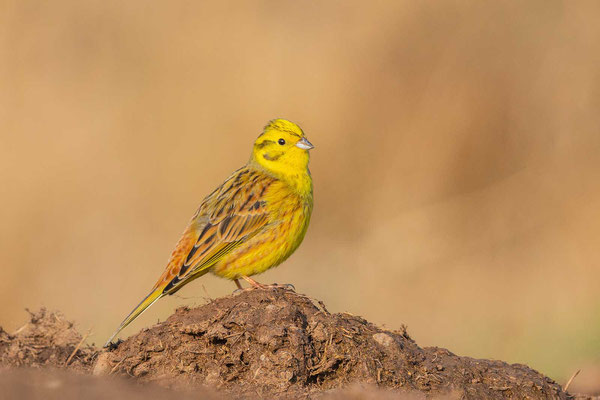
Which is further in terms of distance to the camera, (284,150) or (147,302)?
(284,150)

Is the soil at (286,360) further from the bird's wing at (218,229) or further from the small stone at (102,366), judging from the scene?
the bird's wing at (218,229)

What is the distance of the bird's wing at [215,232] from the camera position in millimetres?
7230

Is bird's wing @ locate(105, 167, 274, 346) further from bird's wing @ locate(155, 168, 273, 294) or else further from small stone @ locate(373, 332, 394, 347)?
small stone @ locate(373, 332, 394, 347)

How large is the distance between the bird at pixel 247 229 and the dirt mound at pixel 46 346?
511 mm

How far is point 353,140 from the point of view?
14.4m

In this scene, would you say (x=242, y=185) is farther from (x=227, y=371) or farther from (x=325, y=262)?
(x=325, y=262)

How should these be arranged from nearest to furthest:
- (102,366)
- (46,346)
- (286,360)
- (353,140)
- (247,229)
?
(286,360)
(102,366)
(46,346)
(247,229)
(353,140)

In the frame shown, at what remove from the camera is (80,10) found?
586 inches

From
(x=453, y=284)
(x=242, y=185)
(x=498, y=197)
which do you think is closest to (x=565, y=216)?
(x=498, y=197)

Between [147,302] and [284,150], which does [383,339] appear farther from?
[284,150]

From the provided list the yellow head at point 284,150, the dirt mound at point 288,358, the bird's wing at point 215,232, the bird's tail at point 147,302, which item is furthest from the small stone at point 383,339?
the yellow head at point 284,150

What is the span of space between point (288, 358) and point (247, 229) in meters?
2.01

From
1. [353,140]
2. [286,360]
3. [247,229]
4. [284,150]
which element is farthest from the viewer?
[353,140]

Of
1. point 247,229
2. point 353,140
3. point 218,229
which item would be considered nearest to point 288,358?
point 247,229
